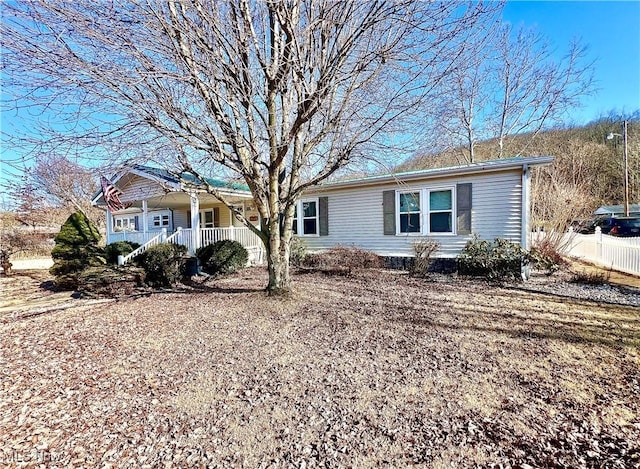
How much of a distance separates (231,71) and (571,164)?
1856cm

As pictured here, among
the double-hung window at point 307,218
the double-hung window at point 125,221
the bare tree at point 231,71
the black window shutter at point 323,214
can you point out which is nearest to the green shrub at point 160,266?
the bare tree at point 231,71

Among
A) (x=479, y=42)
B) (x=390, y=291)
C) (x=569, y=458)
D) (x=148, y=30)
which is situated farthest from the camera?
(x=390, y=291)

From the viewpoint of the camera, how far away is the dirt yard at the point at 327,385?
7.40ft

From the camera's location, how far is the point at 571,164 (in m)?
16.5

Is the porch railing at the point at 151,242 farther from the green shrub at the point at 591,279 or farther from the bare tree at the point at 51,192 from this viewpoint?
the green shrub at the point at 591,279

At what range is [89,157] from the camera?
16.9 feet

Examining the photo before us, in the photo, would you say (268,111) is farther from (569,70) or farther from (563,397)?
(569,70)

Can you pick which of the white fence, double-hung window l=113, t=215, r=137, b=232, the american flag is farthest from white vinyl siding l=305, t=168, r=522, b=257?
double-hung window l=113, t=215, r=137, b=232

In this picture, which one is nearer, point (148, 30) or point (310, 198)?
point (148, 30)

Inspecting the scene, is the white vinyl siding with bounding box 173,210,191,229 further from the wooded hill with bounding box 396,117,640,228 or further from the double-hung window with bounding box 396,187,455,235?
the double-hung window with bounding box 396,187,455,235

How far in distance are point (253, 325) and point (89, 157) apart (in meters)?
3.86

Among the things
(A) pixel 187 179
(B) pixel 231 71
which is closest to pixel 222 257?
(A) pixel 187 179

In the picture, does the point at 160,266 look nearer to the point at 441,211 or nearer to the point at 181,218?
the point at 441,211

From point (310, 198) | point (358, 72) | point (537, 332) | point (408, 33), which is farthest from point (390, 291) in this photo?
point (310, 198)
